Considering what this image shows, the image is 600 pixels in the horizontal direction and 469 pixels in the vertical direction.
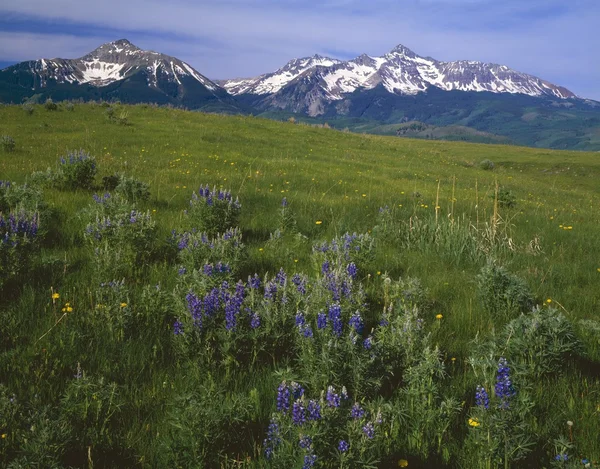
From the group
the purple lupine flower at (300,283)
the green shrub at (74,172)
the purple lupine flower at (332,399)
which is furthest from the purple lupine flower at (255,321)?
the green shrub at (74,172)

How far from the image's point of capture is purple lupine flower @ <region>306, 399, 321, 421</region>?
2.43 meters

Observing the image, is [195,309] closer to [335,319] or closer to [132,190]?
[335,319]

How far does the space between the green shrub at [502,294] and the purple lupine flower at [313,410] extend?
348 cm

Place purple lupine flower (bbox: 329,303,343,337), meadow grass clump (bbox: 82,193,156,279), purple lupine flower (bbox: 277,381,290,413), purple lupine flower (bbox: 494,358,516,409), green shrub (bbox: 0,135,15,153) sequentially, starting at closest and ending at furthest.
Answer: purple lupine flower (bbox: 277,381,290,413)
purple lupine flower (bbox: 494,358,516,409)
purple lupine flower (bbox: 329,303,343,337)
meadow grass clump (bbox: 82,193,156,279)
green shrub (bbox: 0,135,15,153)

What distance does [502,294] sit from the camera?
5230 millimetres

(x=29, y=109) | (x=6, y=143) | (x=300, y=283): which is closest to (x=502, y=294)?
(x=300, y=283)

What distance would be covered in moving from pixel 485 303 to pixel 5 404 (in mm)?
4909

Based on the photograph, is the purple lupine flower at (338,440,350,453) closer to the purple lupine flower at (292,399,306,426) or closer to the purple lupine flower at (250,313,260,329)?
the purple lupine flower at (292,399,306,426)

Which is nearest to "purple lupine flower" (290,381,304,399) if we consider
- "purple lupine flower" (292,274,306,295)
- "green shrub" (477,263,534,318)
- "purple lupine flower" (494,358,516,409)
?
"purple lupine flower" (494,358,516,409)

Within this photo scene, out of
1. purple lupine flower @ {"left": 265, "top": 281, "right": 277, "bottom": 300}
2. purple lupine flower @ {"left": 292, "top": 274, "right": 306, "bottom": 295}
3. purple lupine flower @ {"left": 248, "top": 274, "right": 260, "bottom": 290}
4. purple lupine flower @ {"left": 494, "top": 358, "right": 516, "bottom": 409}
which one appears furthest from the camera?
purple lupine flower @ {"left": 292, "top": 274, "right": 306, "bottom": 295}

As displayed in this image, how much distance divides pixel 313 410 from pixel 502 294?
3713 mm

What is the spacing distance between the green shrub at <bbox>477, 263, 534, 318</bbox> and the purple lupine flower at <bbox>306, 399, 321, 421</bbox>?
137 inches

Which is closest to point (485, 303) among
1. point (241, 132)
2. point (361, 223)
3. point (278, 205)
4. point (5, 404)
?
point (361, 223)

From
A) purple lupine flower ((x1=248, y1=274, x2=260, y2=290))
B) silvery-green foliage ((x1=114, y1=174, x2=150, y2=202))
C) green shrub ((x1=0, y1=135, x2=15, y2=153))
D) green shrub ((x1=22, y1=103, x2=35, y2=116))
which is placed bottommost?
purple lupine flower ((x1=248, y1=274, x2=260, y2=290))
